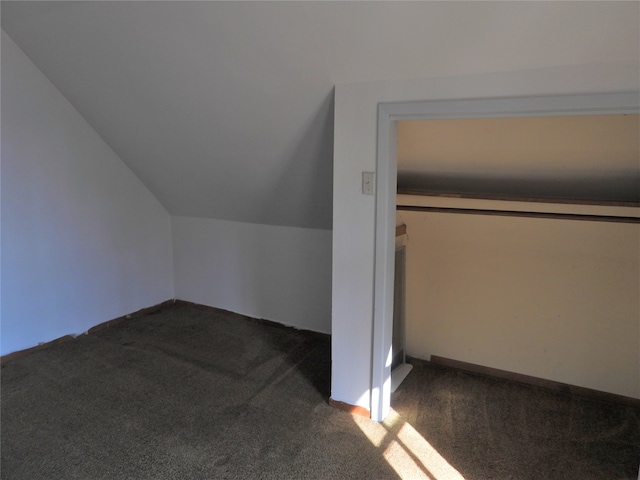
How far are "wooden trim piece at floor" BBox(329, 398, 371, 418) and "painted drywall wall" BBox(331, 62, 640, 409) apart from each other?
2cm

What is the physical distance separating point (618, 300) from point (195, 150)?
2.74m

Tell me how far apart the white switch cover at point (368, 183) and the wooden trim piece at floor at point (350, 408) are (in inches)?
46.1

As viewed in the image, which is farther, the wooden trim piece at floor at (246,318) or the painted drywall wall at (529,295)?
the wooden trim piece at floor at (246,318)

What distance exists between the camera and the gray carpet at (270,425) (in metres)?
2.01

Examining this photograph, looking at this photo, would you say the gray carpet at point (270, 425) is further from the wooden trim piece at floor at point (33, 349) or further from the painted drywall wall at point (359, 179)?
the painted drywall wall at point (359, 179)

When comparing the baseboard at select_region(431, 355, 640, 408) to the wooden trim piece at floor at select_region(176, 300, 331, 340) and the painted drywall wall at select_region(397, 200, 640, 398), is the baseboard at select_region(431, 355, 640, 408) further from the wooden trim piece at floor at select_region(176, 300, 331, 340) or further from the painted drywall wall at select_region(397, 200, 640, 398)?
the wooden trim piece at floor at select_region(176, 300, 331, 340)

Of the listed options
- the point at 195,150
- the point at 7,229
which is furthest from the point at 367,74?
the point at 7,229

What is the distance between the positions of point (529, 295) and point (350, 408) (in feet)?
4.18

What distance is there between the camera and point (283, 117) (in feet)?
8.11

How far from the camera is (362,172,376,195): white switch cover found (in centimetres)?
218

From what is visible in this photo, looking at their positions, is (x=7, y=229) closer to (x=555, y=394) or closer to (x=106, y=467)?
(x=106, y=467)

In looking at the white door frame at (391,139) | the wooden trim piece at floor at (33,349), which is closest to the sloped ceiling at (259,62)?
the white door frame at (391,139)

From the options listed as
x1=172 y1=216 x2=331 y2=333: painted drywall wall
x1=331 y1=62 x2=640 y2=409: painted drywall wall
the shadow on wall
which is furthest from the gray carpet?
the shadow on wall

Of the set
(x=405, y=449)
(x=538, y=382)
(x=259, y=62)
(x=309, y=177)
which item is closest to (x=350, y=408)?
(x=405, y=449)
